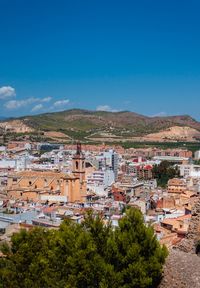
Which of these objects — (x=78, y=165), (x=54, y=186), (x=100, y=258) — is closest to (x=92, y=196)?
(x=78, y=165)

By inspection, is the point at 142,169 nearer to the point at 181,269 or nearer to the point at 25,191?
the point at 25,191

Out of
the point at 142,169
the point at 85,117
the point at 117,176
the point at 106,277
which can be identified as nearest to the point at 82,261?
the point at 106,277

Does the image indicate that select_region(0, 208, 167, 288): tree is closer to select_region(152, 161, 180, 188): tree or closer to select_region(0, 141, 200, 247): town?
select_region(0, 141, 200, 247): town

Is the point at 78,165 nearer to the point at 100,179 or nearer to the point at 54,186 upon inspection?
the point at 54,186

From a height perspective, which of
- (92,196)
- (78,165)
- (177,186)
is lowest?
(92,196)

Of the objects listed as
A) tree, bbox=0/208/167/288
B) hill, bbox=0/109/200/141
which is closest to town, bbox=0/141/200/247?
tree, bbox=0/208/167/288

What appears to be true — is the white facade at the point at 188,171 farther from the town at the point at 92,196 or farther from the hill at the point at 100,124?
the hill at the point at 100,124
